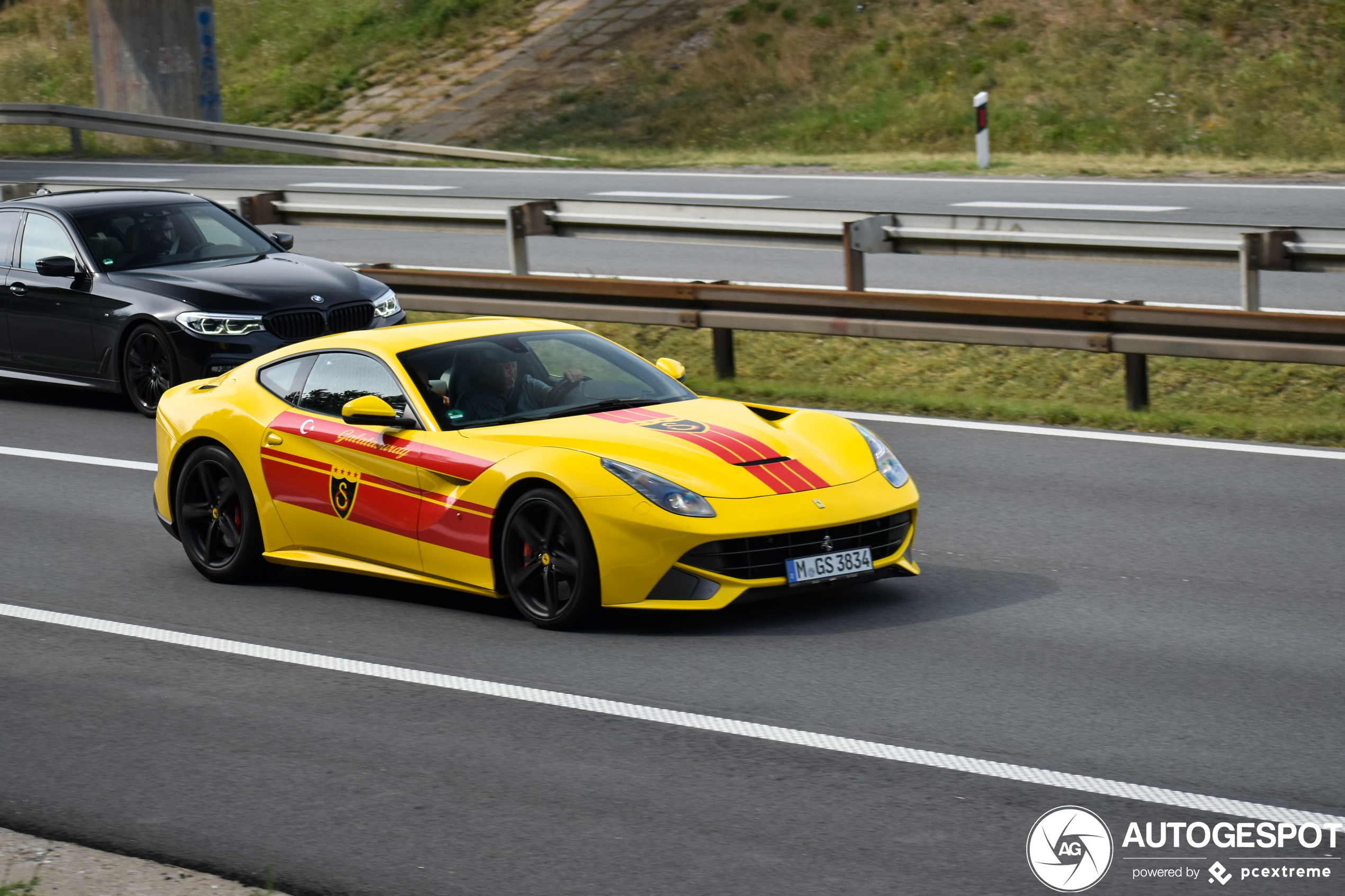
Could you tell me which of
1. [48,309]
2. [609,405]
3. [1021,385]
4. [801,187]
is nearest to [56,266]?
[48,309]

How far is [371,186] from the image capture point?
2664cm

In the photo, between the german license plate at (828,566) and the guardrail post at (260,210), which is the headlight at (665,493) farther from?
the guardrail post at (260,210)

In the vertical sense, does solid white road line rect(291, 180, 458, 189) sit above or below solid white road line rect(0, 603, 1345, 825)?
above

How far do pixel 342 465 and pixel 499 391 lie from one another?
831 mm

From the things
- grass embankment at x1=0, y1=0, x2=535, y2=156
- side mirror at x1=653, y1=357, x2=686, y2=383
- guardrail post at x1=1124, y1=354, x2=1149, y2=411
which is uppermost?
grass embankment at x1=0, y1=0, x2=535, y2=156

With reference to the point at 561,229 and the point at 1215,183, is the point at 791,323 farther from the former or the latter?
the point at 1215,183

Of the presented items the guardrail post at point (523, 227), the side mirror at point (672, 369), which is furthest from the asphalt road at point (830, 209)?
the side mirror at point (672, 369)

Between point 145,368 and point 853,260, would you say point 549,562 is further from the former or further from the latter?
point 853,260

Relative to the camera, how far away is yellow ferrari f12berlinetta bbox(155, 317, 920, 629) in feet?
25.1

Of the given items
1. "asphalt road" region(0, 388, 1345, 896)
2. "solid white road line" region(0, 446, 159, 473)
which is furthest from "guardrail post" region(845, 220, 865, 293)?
"solid white road line" region(0, 446, 159, 473)

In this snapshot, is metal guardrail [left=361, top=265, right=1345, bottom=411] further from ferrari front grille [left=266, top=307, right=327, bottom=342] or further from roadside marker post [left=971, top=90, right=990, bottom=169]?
roadside marker post [left=971, top=90, right=990, bottom=169]

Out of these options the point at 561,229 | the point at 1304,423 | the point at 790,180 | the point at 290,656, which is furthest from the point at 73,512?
the point at 790,180

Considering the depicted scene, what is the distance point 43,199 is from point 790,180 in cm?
1202

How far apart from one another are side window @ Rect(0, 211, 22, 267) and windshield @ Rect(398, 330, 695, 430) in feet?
24.4
